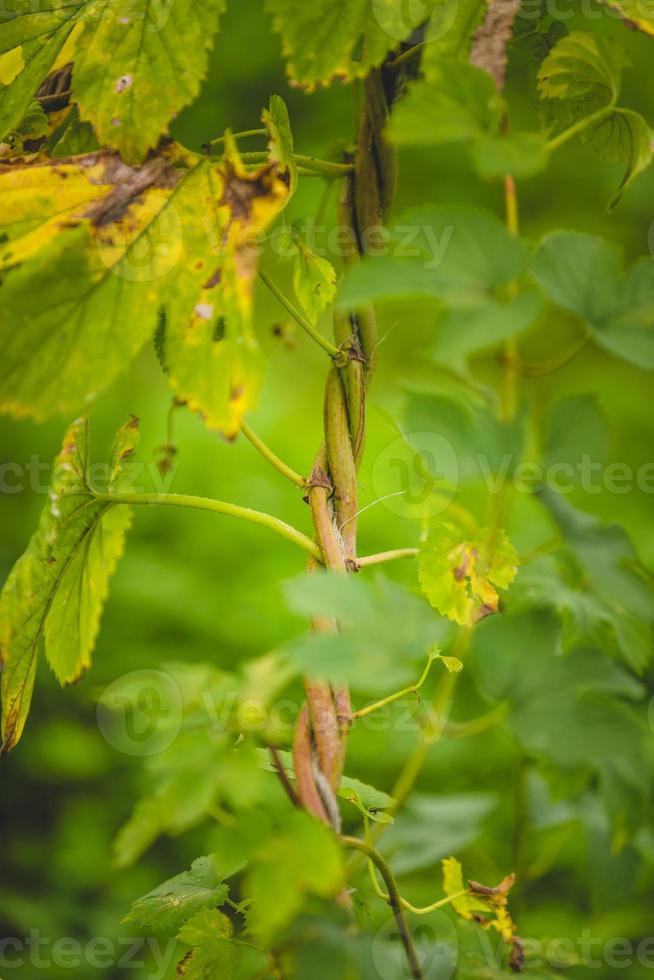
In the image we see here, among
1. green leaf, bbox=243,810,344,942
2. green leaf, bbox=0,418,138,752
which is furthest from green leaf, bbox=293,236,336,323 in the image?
green leaf, bbox=243,810,344,942

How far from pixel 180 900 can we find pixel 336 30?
1.77 feet

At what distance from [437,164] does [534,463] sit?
182 cm

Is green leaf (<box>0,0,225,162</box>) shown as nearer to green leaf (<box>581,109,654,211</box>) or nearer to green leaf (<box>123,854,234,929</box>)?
green leaf (<box>581,109,654,211</box>)

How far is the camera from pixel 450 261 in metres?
0.37

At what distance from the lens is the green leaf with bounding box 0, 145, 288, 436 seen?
44 centimetres

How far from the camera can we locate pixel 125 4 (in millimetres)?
504

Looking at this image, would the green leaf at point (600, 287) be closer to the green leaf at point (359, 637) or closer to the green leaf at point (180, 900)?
the green leaf at point (359, 637)

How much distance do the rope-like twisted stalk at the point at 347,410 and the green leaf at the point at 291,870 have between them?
101mm

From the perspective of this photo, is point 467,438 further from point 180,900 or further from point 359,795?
point 180,900

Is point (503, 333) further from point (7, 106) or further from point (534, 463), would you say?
point (7, 106)

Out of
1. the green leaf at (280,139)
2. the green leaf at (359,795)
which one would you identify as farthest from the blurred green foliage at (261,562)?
the green leaf at (280,139)

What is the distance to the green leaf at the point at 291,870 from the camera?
331 mm

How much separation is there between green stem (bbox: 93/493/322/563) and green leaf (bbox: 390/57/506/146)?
22cm

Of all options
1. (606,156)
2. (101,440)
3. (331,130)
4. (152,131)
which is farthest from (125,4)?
(331,130)
